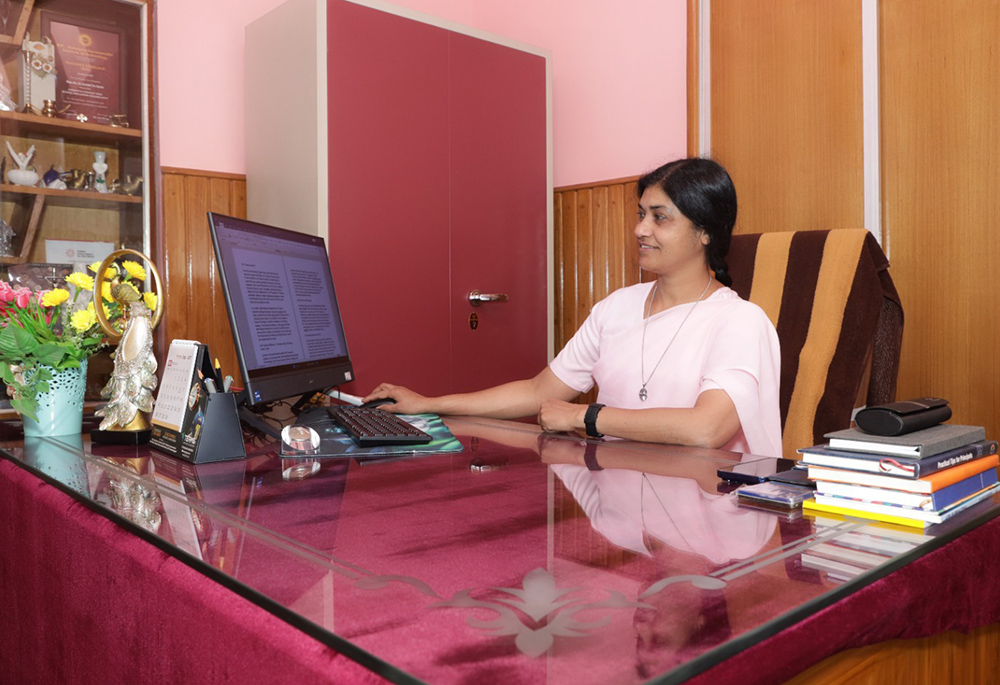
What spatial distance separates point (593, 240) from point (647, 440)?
6.17ft

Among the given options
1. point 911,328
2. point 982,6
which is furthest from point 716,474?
point 982,6

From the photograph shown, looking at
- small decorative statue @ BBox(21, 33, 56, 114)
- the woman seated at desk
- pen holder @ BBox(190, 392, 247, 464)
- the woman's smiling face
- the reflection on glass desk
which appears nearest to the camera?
the reflection on glass desk

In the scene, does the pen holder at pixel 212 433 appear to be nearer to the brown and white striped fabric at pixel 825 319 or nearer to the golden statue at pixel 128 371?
the golden statue at pixel 128 371

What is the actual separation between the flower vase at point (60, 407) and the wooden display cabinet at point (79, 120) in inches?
38.2

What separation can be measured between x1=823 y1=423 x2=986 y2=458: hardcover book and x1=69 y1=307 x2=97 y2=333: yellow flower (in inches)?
52.5

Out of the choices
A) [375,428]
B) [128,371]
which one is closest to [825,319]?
[375,428]

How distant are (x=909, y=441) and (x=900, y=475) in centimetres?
5

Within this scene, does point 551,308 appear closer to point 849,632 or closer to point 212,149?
point 212,149

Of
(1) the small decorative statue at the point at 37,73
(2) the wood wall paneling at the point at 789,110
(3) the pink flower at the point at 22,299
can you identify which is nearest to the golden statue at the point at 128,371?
(3) the pink flower at the point at 22,299

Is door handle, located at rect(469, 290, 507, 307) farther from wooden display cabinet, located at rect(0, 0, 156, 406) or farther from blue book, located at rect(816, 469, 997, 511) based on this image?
blue book, located at rect(816, 469, 997, 511)

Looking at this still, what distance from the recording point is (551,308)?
3291 mm

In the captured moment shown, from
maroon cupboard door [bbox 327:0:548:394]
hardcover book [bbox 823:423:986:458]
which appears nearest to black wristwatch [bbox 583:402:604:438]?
hardcover book [bbox 823:423:986:458]

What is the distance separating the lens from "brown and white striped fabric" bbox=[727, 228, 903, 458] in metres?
1.92

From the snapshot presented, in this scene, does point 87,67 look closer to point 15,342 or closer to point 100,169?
point 100,169
